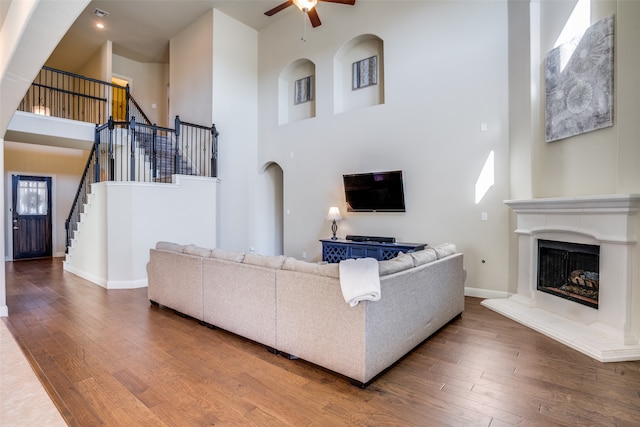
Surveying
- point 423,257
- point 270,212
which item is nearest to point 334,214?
point 270,212

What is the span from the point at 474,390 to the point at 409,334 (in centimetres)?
62

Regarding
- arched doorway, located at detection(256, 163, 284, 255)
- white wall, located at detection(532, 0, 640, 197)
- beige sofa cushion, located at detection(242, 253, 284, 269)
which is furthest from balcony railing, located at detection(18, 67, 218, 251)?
white wall, located at detection(532, 0, 640, 197)

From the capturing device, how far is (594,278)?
3400mm

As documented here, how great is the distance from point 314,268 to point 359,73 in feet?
15.9

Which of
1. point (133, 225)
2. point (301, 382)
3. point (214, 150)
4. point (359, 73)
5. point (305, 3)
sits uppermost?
point (305, 3)

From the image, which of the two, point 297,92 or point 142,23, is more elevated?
point 142,23

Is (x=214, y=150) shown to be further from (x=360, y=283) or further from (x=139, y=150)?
(x=360, y=283)

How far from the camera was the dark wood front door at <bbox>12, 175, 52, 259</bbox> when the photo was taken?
8125 mm

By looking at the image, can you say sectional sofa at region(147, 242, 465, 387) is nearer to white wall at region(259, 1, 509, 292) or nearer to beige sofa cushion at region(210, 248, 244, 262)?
beige sofa cushion at region(210, 248, 244, 262)

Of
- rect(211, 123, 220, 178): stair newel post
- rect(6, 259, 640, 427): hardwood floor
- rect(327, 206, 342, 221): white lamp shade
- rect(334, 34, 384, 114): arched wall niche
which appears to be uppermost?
rect(334, 34, 384, 114): arched wall niche

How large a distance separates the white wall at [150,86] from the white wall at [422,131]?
499 centimetres

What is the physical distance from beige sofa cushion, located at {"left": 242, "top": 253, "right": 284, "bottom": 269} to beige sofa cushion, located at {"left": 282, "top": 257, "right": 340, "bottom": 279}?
0.26 ft

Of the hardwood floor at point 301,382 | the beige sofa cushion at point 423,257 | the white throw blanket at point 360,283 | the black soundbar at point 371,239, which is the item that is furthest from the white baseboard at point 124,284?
the beige sofa cushion at point 423,257

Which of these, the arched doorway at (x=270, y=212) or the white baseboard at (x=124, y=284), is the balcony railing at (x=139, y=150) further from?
the white baseboard at (x=124, y=284)
